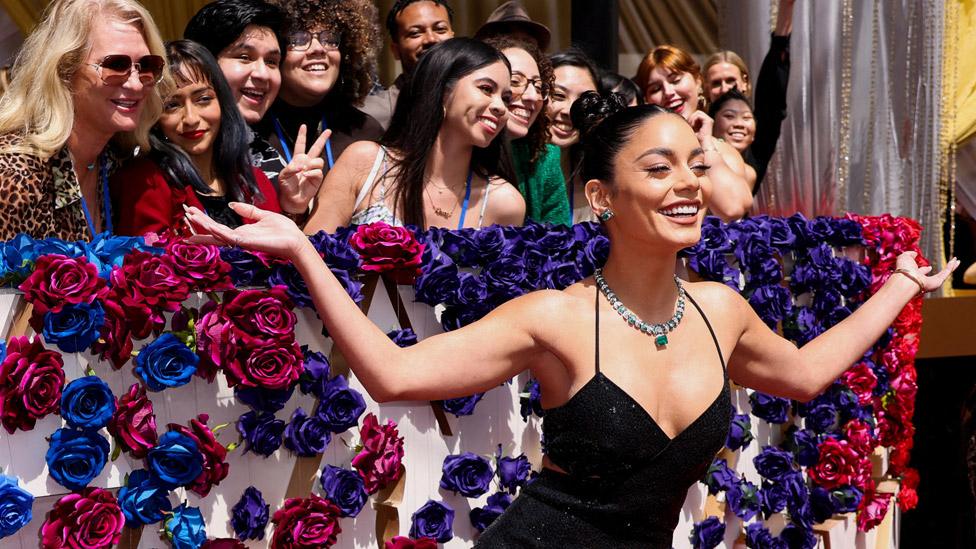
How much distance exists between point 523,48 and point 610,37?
1788mm

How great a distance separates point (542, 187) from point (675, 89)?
878 mm

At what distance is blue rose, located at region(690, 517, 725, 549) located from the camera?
3.74 metres

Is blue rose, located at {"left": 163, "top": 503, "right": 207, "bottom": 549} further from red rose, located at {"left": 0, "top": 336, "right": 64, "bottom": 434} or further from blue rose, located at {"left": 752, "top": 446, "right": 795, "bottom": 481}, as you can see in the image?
blue rose, located at {"left": 752, "top": 446, "right": 795, "bottom": 481}

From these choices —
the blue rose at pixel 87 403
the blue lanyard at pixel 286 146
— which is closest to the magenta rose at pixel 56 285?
the blue rose at pixel 87 403

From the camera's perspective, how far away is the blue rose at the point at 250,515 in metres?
2.85

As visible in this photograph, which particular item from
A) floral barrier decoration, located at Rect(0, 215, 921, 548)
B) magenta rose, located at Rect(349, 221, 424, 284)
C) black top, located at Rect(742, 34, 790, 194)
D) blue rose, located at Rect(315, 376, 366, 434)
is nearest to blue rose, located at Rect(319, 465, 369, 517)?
floral barrier decoration, located at Rect(0, 215, 921, 548)

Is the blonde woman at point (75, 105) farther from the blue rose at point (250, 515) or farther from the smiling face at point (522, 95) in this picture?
the smiling face at point (522, 95)

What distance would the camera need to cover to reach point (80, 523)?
257 centimetres

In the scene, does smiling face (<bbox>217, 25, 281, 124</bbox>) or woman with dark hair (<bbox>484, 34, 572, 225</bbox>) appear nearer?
smiling face (<bbox>217, 25, 281, 124</bbox>)

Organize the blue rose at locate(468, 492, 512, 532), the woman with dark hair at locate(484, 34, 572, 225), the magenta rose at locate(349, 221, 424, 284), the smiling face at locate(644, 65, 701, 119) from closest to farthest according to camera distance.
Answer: the magenta rose at locate(349, 221, 424, 284) → the blue rose at locate(468, 492, 512, 532) → the woman with dark hair at locate(484, 34, 572, 225) → the smiling face at locate(644, 65, 701, 119)

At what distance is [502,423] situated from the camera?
3.37 m

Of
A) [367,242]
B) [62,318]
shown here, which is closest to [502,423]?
[367,242]

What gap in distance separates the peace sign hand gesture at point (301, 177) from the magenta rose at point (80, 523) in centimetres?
111

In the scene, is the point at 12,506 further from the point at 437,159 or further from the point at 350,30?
the point at 350,30
